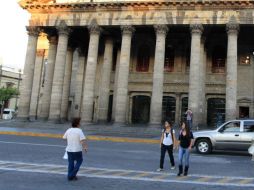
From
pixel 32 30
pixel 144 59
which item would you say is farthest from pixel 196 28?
pixel 32 30

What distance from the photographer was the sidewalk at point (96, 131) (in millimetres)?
24683

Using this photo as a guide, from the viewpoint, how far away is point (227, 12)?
30.2 m

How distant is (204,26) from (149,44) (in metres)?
Result: 8.34

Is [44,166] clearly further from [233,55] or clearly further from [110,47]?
[110,47]

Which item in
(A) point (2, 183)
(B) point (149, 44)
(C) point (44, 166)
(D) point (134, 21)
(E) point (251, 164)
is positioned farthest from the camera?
(B) point (149, 44)

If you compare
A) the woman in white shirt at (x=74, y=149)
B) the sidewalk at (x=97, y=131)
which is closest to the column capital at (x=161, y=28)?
the sidewalk at (x=97, y=131)

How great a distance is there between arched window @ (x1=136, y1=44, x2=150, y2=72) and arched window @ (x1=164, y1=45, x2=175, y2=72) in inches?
82.9

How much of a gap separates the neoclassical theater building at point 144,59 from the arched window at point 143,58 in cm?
11

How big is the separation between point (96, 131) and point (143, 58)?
39.9ft

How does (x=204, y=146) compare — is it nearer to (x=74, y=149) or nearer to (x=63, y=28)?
(x=74, y=149)

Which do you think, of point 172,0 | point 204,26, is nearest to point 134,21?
point 172,0

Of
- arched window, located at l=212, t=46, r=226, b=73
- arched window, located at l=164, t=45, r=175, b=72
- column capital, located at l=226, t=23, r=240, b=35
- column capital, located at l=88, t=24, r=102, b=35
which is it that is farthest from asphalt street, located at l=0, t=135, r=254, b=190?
arched window, located at l=164, t=45, r=175, b=72

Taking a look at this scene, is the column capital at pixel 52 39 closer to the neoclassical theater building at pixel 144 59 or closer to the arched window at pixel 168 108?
the neoclassical theater building at pixel 144 59

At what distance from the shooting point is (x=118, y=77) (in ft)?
105
